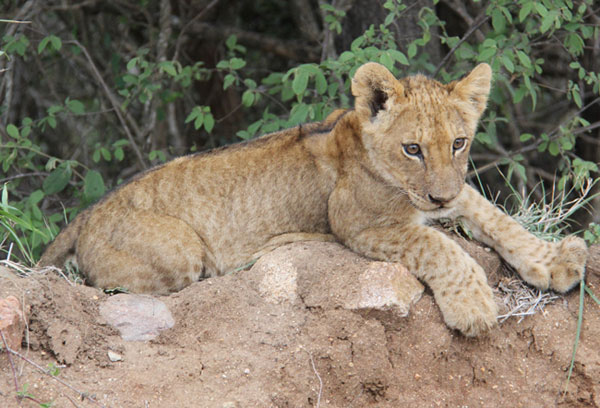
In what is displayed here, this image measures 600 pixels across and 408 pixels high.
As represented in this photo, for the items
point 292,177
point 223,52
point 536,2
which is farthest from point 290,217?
point 223,52

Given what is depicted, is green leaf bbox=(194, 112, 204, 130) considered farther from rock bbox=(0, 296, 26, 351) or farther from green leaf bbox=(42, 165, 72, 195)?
rock bbox=(0, 296, 26, 351)

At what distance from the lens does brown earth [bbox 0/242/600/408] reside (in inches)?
135

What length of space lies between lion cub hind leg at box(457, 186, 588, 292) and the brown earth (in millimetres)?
143

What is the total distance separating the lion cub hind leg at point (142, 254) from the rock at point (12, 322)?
0.91 m

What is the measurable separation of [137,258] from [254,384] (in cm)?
124

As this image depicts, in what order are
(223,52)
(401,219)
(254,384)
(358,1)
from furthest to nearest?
(223,52)
(358,1)
(401,219)
(254,384)

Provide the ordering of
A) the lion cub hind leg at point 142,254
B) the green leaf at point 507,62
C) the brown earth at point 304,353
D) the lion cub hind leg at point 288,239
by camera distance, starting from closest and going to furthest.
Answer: the brown earth at point 304,353 → the lion cub hind leg at point 142,254 → the lion cub hind leg at point 288,239 → the green leaf at point 507,62

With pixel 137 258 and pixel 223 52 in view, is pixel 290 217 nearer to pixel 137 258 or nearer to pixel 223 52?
pixel 137 258

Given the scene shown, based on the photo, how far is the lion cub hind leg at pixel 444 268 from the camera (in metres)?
3.73

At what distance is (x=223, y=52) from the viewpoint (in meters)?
7.96

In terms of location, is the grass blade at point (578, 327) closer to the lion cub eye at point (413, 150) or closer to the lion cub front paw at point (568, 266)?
the lion cub front paw at point (568, 266)

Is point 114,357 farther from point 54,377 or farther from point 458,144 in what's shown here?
point 458,144

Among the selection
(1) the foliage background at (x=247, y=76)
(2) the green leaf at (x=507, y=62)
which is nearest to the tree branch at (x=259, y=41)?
(1) the foliage background at (x=247, y=76)

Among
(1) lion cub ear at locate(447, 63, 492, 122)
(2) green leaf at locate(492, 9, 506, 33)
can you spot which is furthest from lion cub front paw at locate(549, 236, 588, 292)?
(2) green leaf at locate(492, 9, 506, 33)
